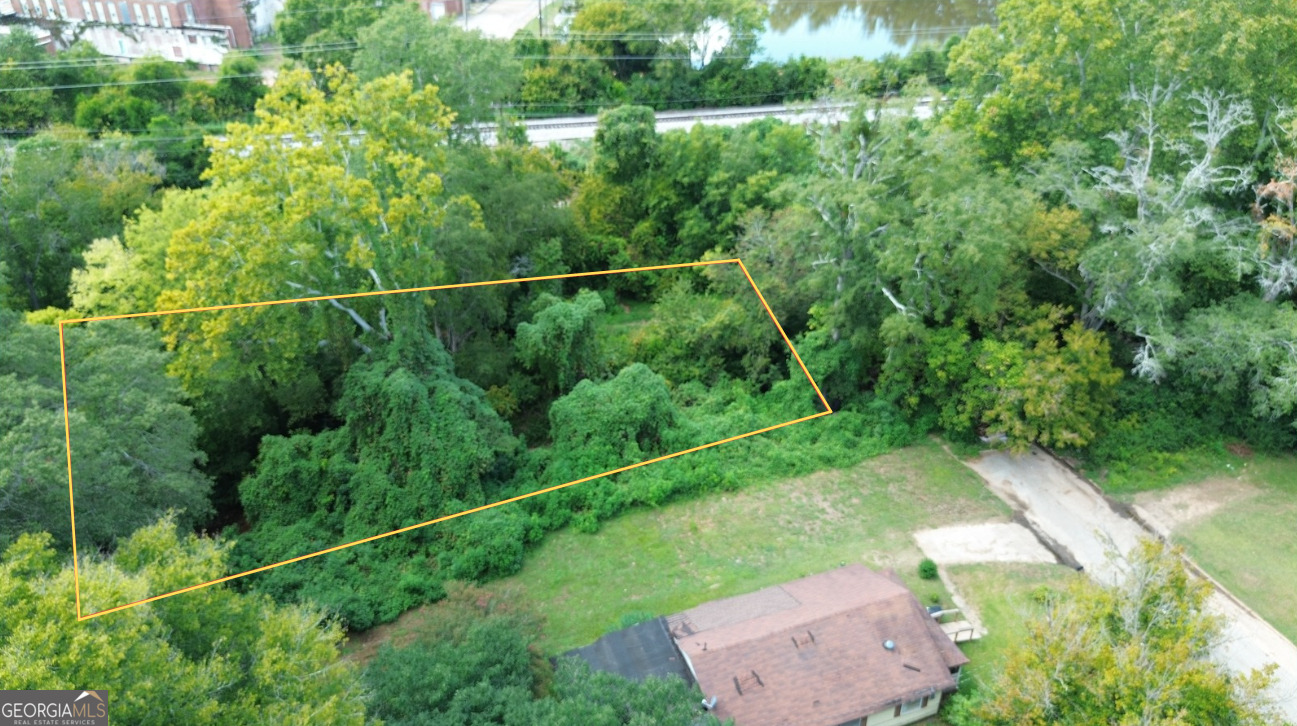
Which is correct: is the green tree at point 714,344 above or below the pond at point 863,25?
below

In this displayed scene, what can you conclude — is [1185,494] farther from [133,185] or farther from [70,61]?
[70,61]

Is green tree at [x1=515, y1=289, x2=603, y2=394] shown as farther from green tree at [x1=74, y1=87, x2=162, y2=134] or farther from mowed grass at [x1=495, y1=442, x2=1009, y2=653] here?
green tree at [x1=74, y1=87, x2=162, y2=134]

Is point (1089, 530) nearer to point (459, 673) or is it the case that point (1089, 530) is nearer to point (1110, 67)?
point (1110, 67)

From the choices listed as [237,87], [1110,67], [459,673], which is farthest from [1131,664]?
[237,87]

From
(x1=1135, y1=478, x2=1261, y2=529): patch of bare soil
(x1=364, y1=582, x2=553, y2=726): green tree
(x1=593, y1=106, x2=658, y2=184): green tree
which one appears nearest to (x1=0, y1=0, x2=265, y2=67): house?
(x1=593, y1=106, x2=658, y2=184): green tree

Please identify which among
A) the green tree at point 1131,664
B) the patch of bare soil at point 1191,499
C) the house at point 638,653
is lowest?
the patch of bare soil at point 1191,499

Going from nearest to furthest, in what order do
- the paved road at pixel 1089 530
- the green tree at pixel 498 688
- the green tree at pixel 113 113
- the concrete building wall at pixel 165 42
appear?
the green tree at pixel 498 688
the paved road at pixel 1089 530
the green tree at pixel 113 113
the concrete building wall at pixel 165 42

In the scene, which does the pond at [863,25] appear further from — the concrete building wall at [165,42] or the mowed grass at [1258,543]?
the mowed grass at [1258,543]

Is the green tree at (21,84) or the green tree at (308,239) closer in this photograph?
the green tree at (308,239)

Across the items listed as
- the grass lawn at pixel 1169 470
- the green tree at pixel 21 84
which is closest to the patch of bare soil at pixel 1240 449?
the grass lawn at pixel 1169 470
